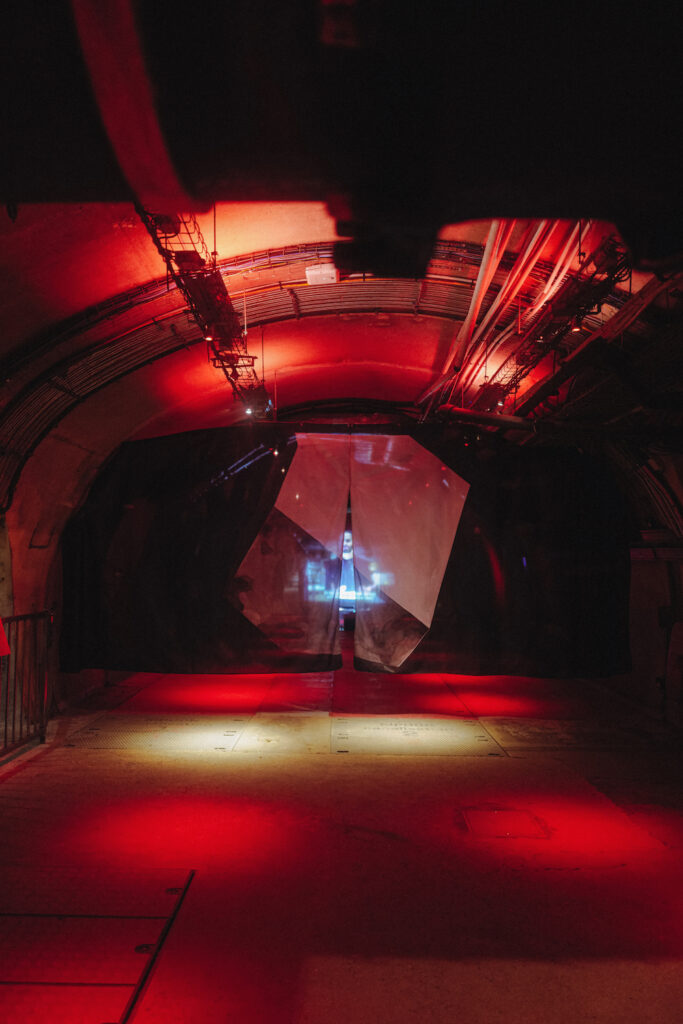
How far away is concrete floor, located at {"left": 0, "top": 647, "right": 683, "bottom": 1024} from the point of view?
3547 millimetres

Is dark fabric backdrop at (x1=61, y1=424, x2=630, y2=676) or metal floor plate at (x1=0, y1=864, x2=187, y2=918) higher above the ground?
dark fabric backdrop at (x1=61, y1=424, x2=630, y2=676)

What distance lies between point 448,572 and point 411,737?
8.64 ft

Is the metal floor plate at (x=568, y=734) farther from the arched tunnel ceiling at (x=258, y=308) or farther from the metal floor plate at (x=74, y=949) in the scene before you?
the metal floor plate at (x=74, y=949)

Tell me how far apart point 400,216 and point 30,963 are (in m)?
4.12

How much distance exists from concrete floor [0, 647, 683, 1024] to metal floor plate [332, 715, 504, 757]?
5 centimetres

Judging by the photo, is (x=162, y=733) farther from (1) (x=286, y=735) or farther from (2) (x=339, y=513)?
(2) (x=339, y=513)

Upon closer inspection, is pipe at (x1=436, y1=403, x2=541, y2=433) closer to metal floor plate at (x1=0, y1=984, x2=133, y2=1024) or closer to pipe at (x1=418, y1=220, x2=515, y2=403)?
pipe at (x1=418, y1=220, x2=515, y2=403)

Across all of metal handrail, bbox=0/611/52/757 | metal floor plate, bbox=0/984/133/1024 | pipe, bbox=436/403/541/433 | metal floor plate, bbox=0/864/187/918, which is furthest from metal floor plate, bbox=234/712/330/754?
metal floor plate, bbox=0/984/133/1024

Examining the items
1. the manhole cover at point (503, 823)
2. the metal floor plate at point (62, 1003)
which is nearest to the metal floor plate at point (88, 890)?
the metal floor plate at point (62, 1003)

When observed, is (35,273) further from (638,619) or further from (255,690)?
(638,619)

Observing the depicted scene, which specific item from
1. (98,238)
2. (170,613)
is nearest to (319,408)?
(170,613)

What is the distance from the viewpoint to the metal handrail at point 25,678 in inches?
319

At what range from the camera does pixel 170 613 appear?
7645 mm

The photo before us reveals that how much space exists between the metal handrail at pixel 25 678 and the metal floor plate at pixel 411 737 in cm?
360
